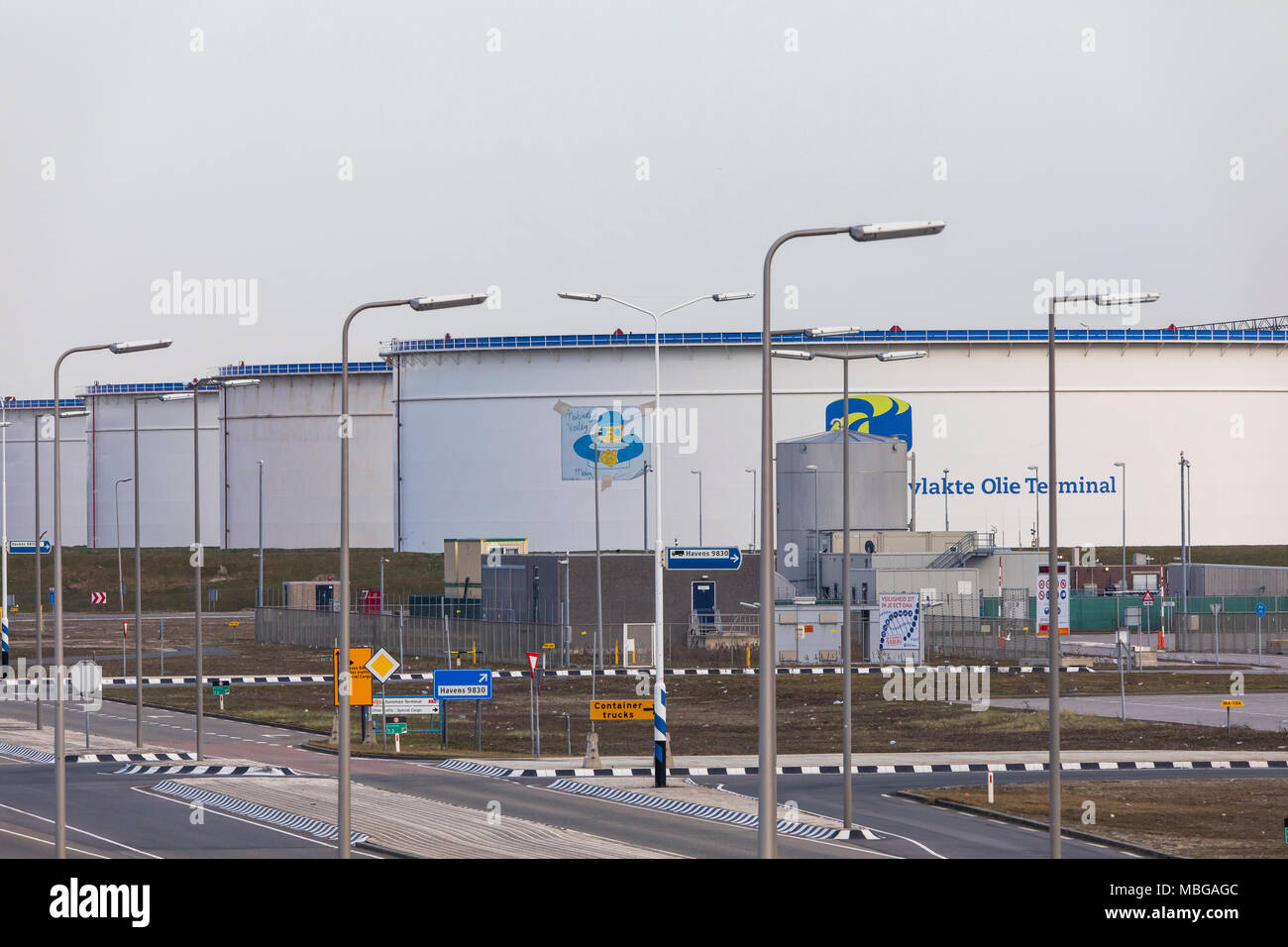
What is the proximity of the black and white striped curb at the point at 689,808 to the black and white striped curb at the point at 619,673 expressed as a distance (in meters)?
21.9

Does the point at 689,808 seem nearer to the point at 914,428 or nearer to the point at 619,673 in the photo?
the point at 619,673

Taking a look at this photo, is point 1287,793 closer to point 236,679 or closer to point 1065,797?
point 1065,797

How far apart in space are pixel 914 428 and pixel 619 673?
4039 centimetres

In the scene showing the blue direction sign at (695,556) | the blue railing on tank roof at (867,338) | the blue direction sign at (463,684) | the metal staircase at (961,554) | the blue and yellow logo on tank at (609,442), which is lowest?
the blue direction sign at (463,684)

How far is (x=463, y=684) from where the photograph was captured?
34969 millimetres

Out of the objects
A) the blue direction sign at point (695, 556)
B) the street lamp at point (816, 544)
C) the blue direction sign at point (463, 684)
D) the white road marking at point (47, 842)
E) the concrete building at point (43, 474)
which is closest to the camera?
the white road marking at point (47, 842)

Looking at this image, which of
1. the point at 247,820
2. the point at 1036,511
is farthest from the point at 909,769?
the point at 1036,511

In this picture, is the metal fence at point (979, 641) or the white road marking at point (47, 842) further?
the metal fence at point (979, 641)

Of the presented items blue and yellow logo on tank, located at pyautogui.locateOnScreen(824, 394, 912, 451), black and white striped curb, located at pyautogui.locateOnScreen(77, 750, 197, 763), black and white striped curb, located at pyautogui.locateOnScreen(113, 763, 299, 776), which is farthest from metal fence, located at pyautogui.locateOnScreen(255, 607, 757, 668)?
blue and yellow logo on tank, located at pyautogui.locateOnScreen(824, 394, 912, 451)

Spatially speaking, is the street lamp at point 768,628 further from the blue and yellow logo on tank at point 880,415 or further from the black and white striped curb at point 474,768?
the blue and yellow logo on tank at point 880,415

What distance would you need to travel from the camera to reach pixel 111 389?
12800 cm

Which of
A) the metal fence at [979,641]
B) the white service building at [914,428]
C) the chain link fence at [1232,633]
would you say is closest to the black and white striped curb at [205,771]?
the metal fence at [979,641]

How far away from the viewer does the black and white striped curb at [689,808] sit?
24594mm

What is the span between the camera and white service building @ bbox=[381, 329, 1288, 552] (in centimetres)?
8906
